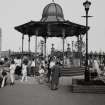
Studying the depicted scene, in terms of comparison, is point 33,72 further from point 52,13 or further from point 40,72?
point 52,13

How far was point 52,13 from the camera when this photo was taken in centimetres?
2681

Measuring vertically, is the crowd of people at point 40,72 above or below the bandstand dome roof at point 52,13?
below

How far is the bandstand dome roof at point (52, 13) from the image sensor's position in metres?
26.3

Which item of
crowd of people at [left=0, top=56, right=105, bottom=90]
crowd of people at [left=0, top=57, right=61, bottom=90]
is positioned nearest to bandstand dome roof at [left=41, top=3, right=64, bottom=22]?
crowd of people at [left=0, top=56, right=105, bottom=90]

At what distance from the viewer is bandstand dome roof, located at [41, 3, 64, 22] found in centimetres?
2627

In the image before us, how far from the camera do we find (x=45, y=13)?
27.2 metres

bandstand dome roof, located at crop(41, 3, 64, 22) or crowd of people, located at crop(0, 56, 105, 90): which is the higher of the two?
bandstand dome roof, located at crop(41, 3, 64, 22)

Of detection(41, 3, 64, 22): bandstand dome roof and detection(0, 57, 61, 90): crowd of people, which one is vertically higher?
detection(41, 3, 64, 22): bandstand dome roof

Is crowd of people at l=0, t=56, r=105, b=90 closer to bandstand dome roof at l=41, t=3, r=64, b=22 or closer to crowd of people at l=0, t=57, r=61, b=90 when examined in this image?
crowd of people at l=0, t=57, r=61, b=90

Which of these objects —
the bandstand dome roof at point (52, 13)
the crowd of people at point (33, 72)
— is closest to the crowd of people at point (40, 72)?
the crowd of people at point (33, 72)

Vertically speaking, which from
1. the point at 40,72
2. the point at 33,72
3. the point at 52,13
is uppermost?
the point at 52,13

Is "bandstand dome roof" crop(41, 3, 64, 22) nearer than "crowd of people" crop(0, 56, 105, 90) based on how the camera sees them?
No

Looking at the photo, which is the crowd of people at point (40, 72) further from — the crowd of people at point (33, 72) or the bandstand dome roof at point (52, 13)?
the bandstand dome roof at point (52, 13)

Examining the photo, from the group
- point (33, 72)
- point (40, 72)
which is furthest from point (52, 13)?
point (40, 72)
